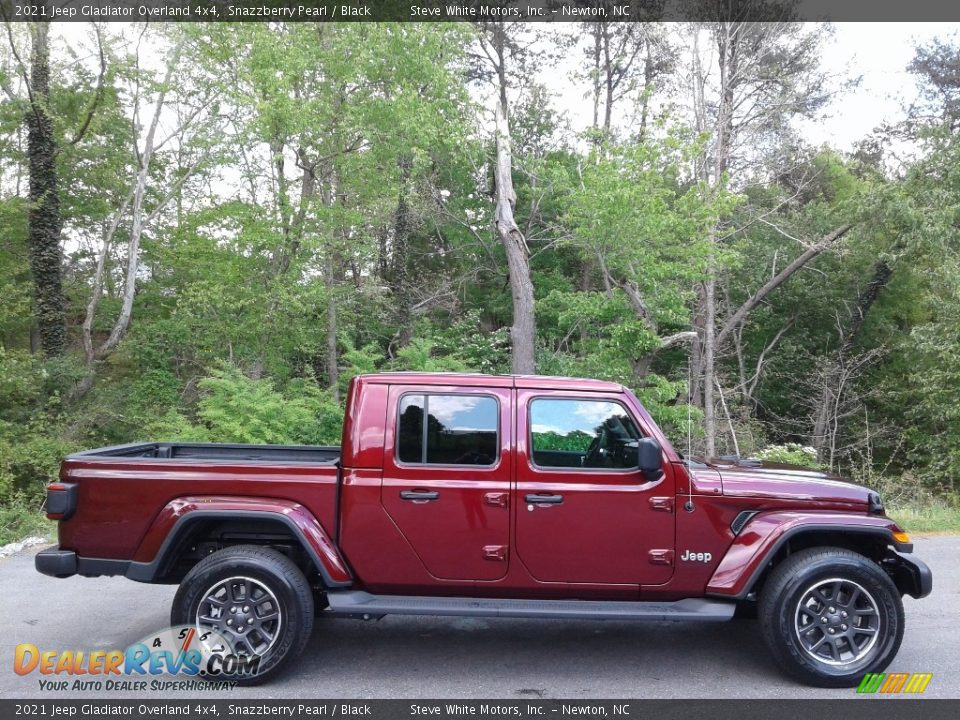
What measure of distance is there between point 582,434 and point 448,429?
2.86 feet

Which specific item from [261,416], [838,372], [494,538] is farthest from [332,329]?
[838,372]

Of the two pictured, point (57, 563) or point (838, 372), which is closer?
point (57, 563)

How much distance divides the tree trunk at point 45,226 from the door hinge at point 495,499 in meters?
15.0

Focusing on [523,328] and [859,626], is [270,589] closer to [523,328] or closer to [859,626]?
[859,626]

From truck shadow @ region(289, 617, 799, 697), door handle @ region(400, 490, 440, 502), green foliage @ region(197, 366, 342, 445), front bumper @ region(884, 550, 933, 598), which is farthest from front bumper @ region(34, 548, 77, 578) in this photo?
green foliage @ region(197, 366, 342, 445)

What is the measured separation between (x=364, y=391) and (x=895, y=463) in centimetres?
1921

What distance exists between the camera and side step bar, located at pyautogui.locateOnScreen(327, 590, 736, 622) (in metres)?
4.15

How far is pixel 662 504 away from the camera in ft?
14.1

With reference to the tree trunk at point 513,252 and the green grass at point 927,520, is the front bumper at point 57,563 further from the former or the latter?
the tree trunk at point 513,252

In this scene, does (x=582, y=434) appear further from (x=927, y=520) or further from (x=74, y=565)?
(x=927, y=520)

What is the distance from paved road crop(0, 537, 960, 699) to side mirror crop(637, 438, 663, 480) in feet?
4.30

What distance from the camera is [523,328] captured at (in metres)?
16.4

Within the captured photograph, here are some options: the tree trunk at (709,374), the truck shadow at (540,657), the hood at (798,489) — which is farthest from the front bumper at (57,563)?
the tree trunk at (709,374)
